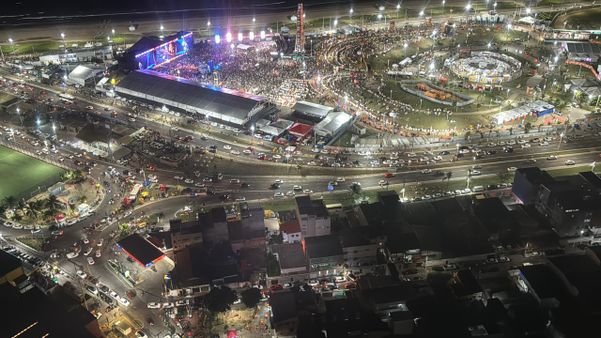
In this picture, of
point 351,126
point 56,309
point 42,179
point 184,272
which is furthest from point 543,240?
point 42,179

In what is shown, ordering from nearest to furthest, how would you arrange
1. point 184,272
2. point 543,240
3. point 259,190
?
point 184,272 → point 543,240 → point 259,190

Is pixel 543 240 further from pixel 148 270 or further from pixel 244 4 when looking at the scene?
pixel 244 4

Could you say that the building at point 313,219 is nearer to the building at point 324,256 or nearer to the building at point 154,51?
the building at point 324,256

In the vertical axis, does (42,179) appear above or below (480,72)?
below

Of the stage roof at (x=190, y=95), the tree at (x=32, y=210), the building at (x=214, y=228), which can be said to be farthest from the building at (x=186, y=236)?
the stage roof at (x=190, y=95)

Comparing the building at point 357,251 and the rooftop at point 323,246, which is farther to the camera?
the building at point 357,251

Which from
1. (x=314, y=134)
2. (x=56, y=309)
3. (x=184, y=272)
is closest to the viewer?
(x=56, y=309)

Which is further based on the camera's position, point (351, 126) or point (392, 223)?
point (351, 126)

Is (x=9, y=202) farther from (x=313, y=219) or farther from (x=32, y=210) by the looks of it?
(x=313, y=219)
